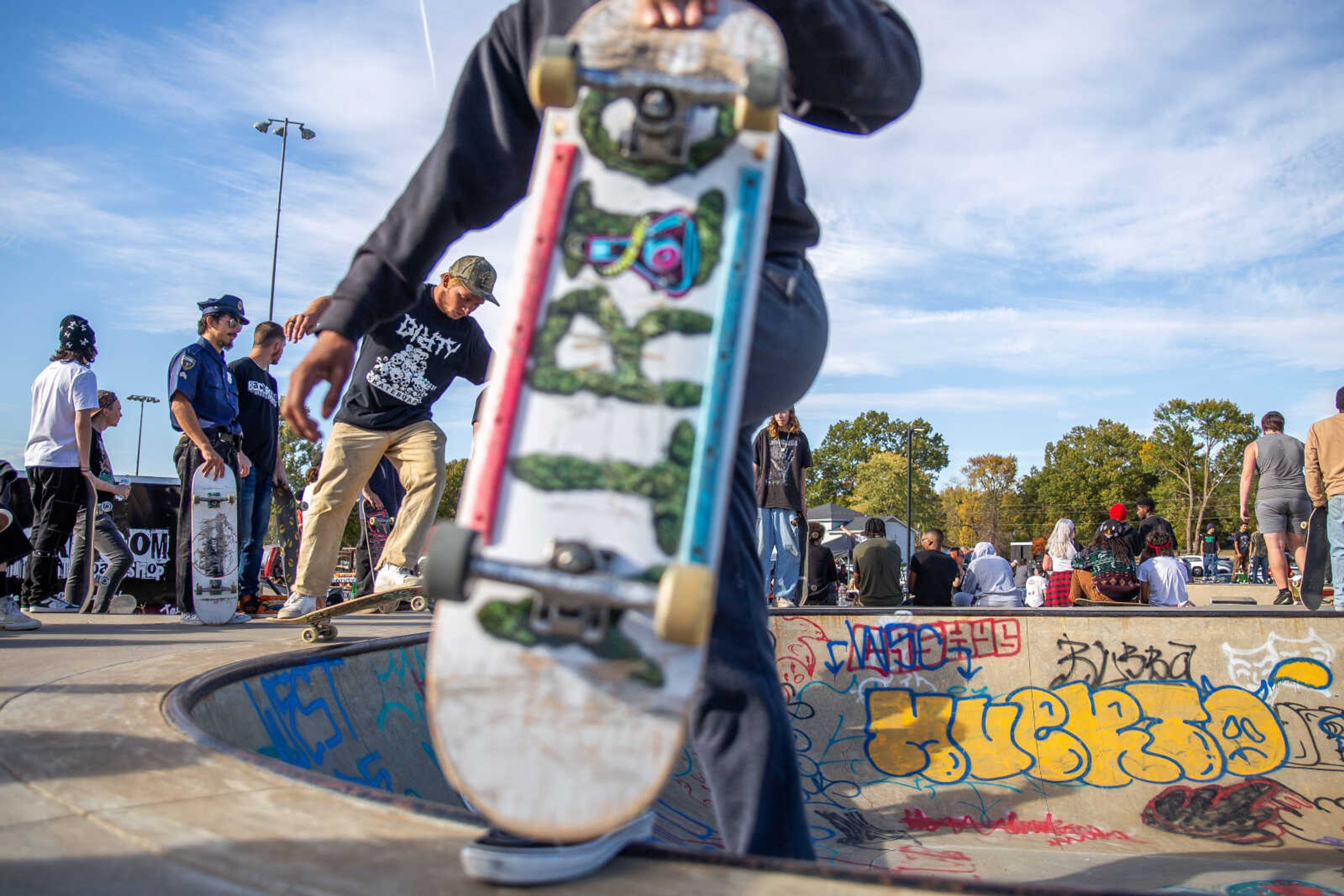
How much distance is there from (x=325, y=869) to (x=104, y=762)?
83 cm

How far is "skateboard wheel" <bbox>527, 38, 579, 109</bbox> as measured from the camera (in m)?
1.39

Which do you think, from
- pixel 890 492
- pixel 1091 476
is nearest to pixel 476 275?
pixel 890 492

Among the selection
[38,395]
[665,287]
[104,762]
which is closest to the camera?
[665,287]

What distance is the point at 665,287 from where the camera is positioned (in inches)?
54.1

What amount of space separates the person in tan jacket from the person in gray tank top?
151cm

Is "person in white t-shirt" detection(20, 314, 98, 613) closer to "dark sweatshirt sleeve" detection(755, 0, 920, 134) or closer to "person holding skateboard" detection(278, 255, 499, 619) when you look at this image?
"person holding skateboard" detection(278, 255, 499, 619)

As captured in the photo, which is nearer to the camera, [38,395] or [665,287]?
[665,287]

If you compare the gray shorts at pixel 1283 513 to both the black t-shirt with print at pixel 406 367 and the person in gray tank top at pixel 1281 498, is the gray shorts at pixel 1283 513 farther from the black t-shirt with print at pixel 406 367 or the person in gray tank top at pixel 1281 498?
the black t-shirt with print at pixel 406 367

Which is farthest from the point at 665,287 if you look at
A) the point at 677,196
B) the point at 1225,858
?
the point at 1225,858

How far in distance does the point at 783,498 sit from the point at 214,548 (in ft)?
14.6

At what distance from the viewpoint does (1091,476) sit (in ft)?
231

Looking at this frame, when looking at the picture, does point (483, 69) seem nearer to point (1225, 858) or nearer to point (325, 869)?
point (325, 869)

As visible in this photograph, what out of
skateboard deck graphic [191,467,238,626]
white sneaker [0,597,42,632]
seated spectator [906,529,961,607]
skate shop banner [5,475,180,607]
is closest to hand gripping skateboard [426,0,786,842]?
white sneaker [0,597,42,632]

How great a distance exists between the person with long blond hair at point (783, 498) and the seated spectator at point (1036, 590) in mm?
8097
